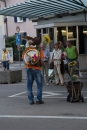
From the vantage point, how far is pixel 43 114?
30.9 ft

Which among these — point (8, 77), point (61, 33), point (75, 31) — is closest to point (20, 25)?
point (61, 33)

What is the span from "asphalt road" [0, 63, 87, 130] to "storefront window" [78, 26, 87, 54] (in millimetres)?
9405

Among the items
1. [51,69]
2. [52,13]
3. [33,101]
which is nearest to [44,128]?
[33,101]

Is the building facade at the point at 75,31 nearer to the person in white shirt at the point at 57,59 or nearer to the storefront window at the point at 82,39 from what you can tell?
the storefront window at the point at 82,39

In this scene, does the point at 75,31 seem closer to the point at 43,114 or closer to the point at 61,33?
the point at 61,33

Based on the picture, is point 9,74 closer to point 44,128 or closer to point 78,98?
point 78,98

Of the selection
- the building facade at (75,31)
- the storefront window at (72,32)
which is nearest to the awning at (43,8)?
the building facade at (75,31)

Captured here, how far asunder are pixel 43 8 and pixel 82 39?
2919 mm

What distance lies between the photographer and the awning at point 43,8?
61.9ft

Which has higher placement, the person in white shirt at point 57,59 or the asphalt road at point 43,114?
the person in white shirt at point 57,59

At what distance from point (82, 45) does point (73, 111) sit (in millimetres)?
12735

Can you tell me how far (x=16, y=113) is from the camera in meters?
9.63

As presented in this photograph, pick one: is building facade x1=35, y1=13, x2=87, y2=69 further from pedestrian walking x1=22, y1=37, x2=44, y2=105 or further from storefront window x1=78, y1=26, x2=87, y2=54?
pedestrian walking x1=22, y1=37, x2=44, y2=105

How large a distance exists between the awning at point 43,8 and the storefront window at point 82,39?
1217 mm
